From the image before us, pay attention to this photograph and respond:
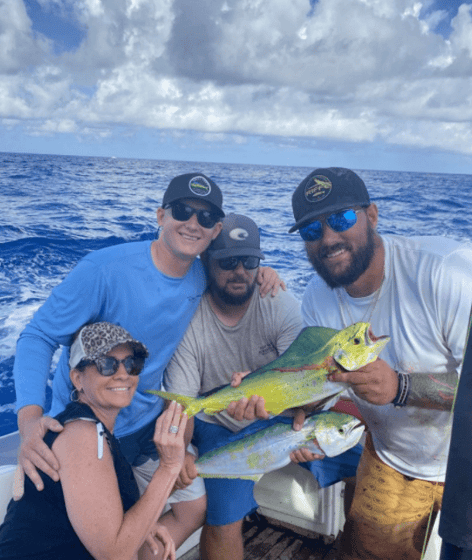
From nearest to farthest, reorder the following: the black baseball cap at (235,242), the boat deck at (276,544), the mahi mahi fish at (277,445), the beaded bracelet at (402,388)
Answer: the beaded bracelet at (402,388) → the mahi mahi fish at (277,445) → the black baseball cap at (235,242) → the boat deck at (276,544)

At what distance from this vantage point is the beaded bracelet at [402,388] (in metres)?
1.35

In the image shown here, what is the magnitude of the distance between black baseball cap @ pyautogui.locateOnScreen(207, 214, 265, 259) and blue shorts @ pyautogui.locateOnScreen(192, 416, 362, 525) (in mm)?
624

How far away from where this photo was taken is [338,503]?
7.10 feet

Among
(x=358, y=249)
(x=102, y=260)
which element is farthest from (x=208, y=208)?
(x=358, y=249)

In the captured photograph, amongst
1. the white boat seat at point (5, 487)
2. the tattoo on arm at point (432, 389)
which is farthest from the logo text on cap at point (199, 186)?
the white boat seat at point (5, 487)

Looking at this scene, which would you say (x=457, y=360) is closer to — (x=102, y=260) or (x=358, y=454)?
(x=358, y=454)

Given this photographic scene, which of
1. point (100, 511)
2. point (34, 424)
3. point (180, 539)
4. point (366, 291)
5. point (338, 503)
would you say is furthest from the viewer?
point (338, 503)

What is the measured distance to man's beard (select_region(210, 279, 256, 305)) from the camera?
184 cm

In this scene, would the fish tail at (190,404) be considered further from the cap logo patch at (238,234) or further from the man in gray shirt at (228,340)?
the cap logo patch at (238,234)

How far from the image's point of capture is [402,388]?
136cm

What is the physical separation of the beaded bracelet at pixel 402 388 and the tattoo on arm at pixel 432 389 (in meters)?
0.02

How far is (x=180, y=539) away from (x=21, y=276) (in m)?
5.41

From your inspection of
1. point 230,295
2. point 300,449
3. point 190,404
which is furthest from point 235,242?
point 300,449

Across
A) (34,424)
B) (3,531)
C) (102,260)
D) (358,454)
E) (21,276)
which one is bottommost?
(21,276)
